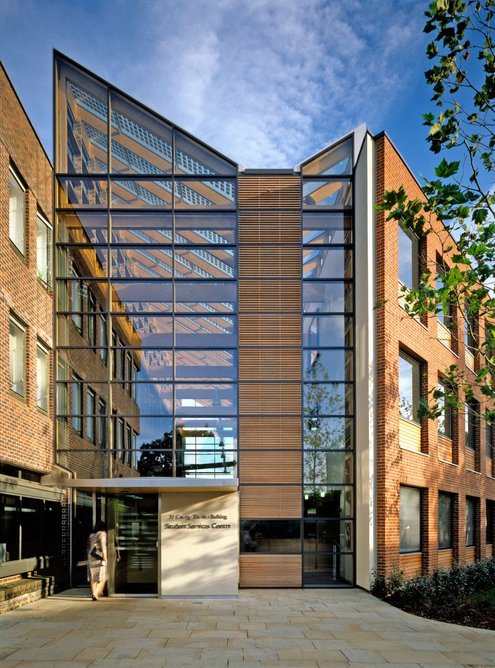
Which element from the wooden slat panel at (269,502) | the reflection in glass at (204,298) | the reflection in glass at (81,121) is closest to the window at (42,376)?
the reflection in glass at (204,298)

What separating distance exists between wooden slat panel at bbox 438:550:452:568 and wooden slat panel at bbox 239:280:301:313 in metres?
8.49

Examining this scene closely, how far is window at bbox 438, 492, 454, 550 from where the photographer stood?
21156 millimetres

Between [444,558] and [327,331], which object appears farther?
[444,558]

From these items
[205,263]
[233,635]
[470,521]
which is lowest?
[470,521]

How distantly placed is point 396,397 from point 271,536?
15.4ft

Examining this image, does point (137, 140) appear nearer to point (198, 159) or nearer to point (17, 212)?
point (198, 159)

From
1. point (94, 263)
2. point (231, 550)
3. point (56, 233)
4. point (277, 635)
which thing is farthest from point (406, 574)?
point (56, 233)

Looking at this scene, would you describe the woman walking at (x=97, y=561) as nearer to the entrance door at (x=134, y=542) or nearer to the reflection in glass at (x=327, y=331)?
the entrance door at (x=134, y=542)

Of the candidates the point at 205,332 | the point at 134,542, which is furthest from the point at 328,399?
the point at 134,542

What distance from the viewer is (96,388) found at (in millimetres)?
18047

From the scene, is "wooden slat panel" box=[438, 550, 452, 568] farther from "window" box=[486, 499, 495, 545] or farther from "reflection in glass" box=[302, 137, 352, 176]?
"reflection in glass" box=[302, 137, 352, 176]

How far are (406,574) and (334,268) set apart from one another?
815 cm

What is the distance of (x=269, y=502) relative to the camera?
57.9 feet

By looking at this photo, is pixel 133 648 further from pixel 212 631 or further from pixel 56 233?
pixel 56 233
